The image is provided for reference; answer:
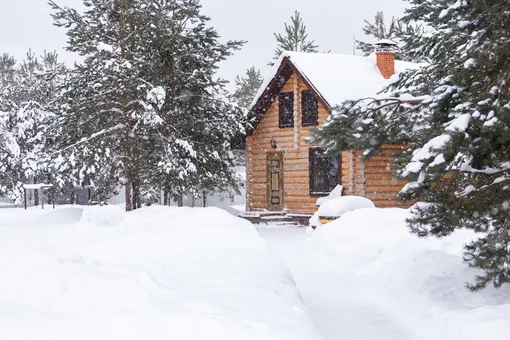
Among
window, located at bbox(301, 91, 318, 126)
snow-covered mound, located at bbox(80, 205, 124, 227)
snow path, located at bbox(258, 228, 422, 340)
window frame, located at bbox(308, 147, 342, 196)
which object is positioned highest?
window, located at bbox(301, 91, 318, 126)

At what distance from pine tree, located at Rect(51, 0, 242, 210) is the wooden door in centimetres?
183

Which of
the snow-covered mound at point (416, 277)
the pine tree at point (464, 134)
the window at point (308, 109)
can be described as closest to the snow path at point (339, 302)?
the snow-covered mound at point (416, 277)

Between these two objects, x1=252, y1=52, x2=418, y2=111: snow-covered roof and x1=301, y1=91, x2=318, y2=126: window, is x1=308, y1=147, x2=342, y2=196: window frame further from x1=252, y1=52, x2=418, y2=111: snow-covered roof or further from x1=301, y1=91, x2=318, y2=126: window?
x1=252, y1=52, x2=418, y2=111: snow-covered roof

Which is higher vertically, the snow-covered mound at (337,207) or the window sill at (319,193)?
the window sill at (319,193)

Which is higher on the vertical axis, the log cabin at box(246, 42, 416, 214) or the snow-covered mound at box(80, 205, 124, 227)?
the log cabin at box(246, 42, 416, 214)

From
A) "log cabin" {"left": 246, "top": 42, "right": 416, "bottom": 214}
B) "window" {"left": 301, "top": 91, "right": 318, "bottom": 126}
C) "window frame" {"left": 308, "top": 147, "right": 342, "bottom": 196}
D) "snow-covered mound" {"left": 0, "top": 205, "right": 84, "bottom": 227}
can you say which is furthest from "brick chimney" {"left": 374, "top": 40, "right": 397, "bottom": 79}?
"snow-covered mound" {"left": 0, "top": 205, "right": 84, "bottom": 227}

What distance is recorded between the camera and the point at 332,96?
18.4 m

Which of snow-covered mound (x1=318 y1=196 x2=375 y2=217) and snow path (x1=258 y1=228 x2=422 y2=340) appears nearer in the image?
snow path (x1=258 y1=228 x2=422 y2=340)

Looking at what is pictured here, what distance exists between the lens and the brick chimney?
21328 mm

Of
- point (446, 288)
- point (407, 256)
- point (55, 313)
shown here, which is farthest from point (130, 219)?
point (55, 313)

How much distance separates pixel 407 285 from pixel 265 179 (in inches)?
524

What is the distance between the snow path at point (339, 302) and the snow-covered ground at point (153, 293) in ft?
3.13

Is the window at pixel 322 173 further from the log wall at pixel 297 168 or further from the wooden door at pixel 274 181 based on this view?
the wooden door at pixel 274 181

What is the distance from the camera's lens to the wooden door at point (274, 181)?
21078mm
